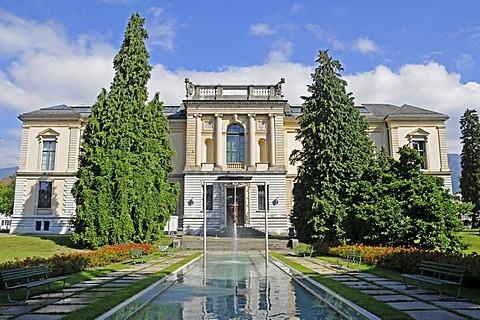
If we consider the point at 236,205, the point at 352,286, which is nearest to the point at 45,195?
the point at 236,205

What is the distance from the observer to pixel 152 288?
442 inches

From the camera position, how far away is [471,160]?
43.1 m

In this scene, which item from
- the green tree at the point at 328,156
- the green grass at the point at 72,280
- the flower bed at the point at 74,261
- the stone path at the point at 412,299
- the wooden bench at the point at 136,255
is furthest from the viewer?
the green tree at the point at 328,156

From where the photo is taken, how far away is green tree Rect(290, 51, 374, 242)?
2588cm

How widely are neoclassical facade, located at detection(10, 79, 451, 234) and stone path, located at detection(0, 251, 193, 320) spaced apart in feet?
73.6

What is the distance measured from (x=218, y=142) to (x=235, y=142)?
2066 mm

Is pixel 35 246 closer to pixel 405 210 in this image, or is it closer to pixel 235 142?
pixel 235 142

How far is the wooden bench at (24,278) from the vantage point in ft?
32.4

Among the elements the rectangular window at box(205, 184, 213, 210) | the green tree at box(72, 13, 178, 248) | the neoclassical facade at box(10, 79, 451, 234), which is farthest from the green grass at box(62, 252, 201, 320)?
the rectangular window at box(205, 184, 213, 210)

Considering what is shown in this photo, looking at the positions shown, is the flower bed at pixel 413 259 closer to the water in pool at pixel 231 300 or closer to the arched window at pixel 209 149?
the water in pool at pixel 231 300

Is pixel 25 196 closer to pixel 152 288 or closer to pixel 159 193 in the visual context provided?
pixel 159 193

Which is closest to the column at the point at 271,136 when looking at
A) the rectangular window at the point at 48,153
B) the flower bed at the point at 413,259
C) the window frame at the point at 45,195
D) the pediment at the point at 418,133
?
the pediment at the point at 418,133

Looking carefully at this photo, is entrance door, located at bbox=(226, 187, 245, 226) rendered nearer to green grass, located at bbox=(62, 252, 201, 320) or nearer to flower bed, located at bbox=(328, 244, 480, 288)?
flower bed, located at bbox=(328, 244, 480, 288)

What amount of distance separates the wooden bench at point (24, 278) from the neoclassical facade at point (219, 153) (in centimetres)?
2376
